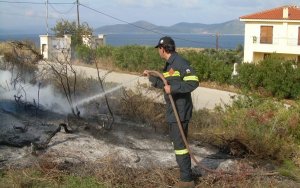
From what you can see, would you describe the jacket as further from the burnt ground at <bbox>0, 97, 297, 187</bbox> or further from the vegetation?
the vegetation

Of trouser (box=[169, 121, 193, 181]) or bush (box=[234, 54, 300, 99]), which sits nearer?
trouser (box=[169, 121, 193, 181])

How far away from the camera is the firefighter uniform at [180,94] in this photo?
5422 millimetres

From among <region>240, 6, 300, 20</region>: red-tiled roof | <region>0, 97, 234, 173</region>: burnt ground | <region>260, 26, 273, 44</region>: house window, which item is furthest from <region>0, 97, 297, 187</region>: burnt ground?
<region>240, 6, 300, 20</region>: red-tiled roof

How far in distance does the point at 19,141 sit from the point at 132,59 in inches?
709

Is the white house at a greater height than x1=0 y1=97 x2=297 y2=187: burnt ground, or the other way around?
the white house

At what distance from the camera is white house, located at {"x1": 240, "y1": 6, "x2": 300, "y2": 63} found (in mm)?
39094

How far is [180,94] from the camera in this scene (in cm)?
558

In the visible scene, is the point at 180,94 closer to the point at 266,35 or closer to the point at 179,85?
the point at 179,85

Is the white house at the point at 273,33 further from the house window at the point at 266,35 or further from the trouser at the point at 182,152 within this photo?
the trouser at the point at 182,152

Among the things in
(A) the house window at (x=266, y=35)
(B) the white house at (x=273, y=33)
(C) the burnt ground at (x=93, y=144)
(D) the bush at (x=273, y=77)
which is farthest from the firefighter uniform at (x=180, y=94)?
(A) the house window at (x=266, y=35)

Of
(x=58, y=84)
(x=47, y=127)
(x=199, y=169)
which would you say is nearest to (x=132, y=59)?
(x=58, y=84)

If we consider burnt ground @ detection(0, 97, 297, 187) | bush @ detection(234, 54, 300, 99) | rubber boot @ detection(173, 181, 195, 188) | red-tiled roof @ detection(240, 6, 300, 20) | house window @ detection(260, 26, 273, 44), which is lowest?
rubber boot @ detection(173, 181, 195, 188)

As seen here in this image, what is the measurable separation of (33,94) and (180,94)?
233 inches

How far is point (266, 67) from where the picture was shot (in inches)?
793
